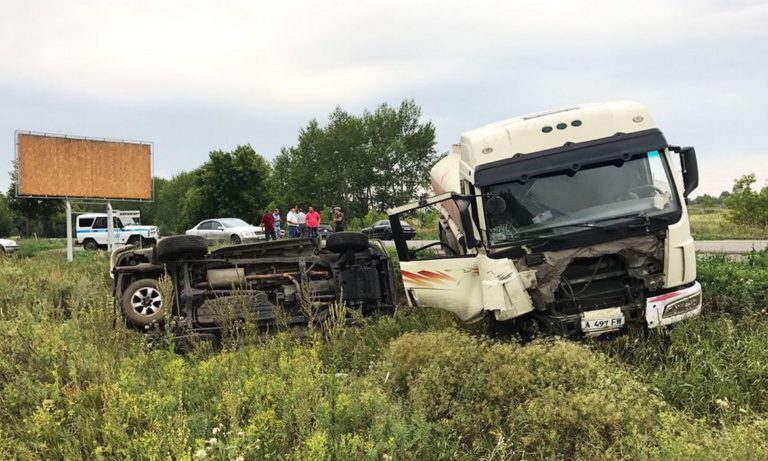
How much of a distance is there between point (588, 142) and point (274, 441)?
422 centimetres

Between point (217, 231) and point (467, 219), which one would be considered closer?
→ point (467, 219)

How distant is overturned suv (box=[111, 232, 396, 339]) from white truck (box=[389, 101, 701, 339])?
1.27m

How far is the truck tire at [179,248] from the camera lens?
6703mm

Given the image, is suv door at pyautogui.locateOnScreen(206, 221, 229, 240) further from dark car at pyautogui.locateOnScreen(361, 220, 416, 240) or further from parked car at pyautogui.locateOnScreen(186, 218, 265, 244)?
dark car at pyautogui.locateOnScreen(361, 220, 416, 240)

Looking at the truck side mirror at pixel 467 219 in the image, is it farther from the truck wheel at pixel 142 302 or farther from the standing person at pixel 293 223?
the standing person at pixel 293 223

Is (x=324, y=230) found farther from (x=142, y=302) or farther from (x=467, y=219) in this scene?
(x=467, y=219)

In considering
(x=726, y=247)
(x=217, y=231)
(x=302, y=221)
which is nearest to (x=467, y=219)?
(x=726, y=247)

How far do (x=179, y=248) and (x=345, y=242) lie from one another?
6.74 feet

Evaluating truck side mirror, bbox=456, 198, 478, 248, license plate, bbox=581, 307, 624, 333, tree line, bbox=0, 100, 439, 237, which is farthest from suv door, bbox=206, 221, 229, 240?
tree line, bbox=0, 100, 439, 237

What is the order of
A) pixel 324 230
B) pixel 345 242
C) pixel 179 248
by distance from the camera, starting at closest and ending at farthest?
pixel 179 248 → pixel 345 242 → pixel 324 230

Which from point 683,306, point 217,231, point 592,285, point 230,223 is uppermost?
point 230,223

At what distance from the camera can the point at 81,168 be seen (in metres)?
20.7

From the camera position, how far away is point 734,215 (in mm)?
23922

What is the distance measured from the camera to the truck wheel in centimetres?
664
